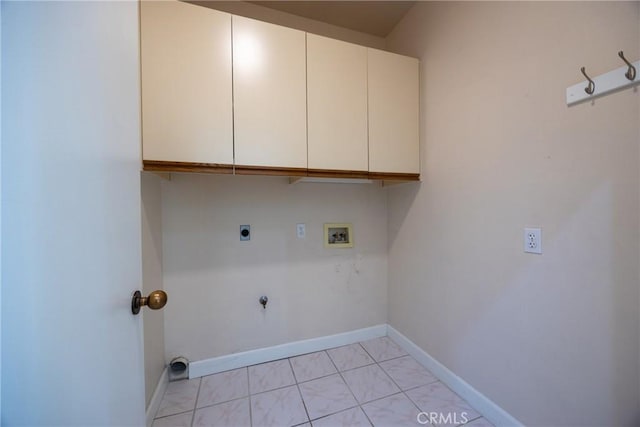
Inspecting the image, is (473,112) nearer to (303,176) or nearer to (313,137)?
(313,137)

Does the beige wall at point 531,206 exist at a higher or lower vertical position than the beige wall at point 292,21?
lower

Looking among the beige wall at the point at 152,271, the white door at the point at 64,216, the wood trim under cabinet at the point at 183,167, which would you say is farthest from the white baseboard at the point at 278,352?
the wood trim under cabinet at the point at 183,167

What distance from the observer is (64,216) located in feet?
1.29

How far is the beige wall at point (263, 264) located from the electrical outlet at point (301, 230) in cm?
3

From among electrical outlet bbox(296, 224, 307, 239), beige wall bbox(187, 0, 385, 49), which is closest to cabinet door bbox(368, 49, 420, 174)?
beige wall bbox(187, 0, 385, 49)

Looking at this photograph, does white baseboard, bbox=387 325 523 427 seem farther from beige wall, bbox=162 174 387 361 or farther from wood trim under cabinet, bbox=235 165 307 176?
wood trim under cabinet, bbox=235 165 307 176

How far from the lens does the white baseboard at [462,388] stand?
47.3 inches

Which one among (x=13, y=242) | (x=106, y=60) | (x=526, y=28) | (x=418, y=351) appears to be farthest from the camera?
(x=418, y=351)

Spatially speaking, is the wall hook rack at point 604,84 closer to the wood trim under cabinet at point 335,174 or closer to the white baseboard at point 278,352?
the wood trim under cabinet at point 335,174

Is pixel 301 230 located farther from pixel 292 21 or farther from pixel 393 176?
pixel 292 21

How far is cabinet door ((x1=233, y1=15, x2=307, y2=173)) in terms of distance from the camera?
128 centimetres

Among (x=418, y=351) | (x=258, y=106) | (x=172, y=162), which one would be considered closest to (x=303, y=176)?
(x=258, y=106)

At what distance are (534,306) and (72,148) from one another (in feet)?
5.37

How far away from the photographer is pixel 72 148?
0.41 meters
